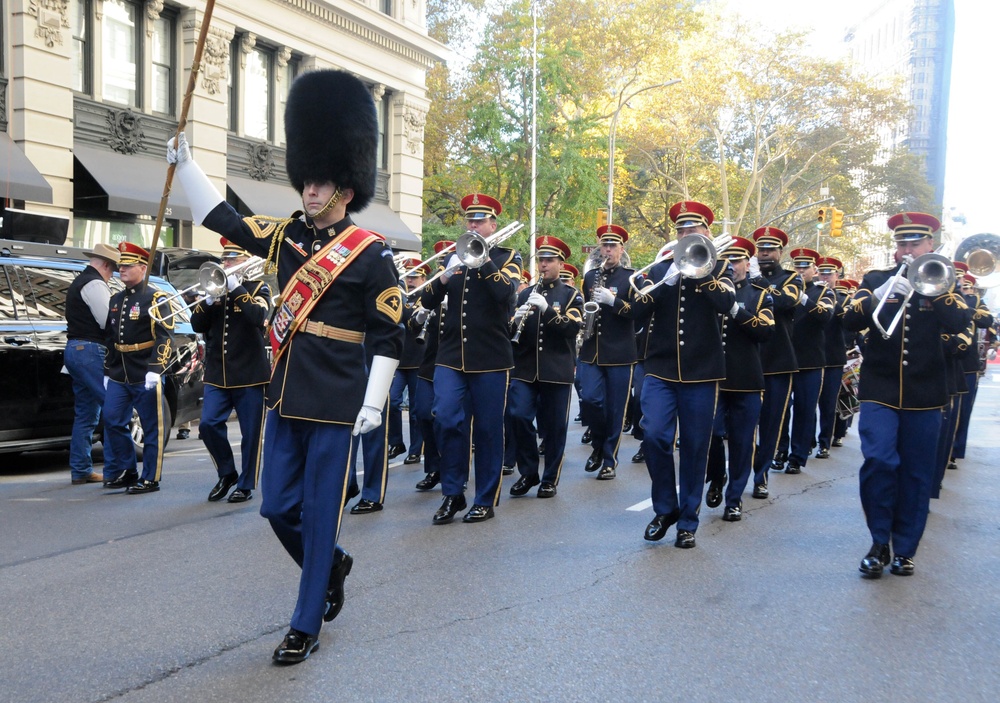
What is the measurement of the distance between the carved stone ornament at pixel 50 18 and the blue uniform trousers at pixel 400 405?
38.4 feet

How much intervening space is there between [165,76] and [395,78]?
780cm

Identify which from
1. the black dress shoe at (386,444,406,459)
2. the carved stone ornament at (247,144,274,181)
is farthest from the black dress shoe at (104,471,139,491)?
the carved stone ornament at (247,144,274,181)

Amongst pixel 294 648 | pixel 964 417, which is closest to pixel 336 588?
pixel 294 648

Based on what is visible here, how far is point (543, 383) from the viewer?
9633 millimetres

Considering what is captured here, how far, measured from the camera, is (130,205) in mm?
20250

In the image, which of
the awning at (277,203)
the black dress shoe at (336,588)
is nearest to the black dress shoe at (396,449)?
the black dress shoe at (336,588)

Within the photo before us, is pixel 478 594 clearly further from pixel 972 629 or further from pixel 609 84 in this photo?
pixel 609 84

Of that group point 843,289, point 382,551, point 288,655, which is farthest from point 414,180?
point 288,655

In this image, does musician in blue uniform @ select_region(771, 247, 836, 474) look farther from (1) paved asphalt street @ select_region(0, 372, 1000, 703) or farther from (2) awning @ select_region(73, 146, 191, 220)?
(2) awning @ select_region(73, 146, 191, 220)

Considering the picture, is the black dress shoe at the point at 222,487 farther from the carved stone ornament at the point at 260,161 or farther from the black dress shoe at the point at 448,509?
the carved stone ornament at the point at 260,161

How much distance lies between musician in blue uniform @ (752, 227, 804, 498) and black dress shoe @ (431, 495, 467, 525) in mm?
2759

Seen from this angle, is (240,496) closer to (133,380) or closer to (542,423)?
(133,380)

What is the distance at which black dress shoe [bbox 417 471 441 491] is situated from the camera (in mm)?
9555

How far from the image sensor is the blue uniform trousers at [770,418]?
9.50 meters
